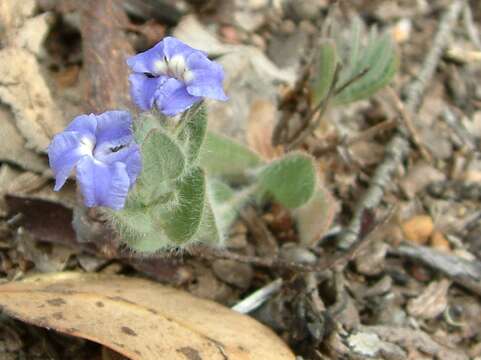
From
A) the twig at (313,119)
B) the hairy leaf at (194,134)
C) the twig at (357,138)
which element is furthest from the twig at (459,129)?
the hairy leaf at (194,134)

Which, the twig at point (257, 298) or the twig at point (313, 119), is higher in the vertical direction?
the twig at point (313, 119)

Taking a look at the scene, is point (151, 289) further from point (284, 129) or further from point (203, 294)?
point (284, 129)

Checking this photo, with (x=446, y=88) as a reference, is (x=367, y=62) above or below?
above

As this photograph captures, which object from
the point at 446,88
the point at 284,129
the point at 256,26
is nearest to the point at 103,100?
the point at 284,129

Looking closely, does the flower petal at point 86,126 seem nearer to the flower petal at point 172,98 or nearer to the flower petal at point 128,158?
the flower petal at point 128,158

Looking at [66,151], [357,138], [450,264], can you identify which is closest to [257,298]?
[450,264]

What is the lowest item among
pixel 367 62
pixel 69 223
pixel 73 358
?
pixel 73 358

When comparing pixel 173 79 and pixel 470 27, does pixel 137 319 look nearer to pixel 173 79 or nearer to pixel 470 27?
pixel 173 79

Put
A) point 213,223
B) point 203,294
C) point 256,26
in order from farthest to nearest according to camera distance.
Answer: point 256,26 < point 203,294 < point 213,223
